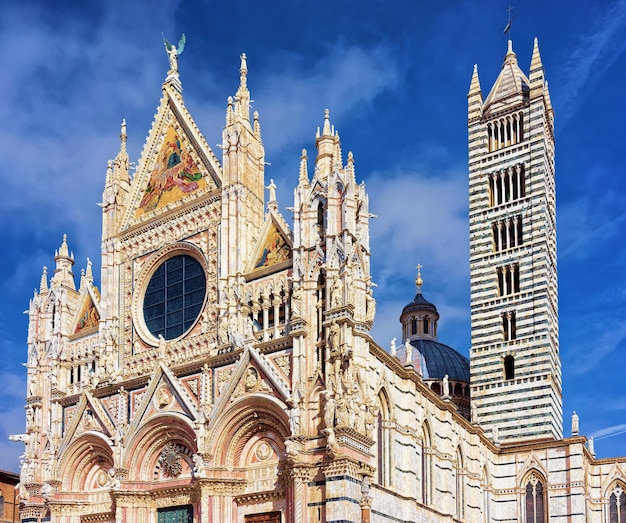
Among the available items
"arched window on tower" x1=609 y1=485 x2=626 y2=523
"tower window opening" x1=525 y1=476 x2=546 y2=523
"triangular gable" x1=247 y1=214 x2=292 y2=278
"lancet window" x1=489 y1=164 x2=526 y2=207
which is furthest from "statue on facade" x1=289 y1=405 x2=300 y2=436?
"lancet window" x1=489 y1=164 x2=526 y2=207

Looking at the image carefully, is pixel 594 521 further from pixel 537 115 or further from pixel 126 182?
pixel 126 182

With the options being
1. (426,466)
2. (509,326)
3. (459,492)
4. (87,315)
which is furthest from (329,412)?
(509,326)

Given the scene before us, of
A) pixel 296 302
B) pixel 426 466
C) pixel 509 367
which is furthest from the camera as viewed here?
pixel 509 367

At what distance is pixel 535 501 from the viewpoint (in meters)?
37.1

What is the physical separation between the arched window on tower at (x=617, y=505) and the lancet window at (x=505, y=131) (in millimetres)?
16906

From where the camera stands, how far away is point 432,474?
3077cm

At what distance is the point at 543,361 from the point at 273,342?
1729 cm

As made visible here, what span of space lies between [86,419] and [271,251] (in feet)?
30.0

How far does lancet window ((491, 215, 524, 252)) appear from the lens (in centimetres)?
4181

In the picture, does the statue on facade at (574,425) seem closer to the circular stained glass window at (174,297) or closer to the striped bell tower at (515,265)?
the striped bell tower at (515,265)

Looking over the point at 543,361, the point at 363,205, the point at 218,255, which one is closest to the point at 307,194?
the point at 363,205

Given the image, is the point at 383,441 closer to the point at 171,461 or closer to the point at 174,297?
the point at 171,461

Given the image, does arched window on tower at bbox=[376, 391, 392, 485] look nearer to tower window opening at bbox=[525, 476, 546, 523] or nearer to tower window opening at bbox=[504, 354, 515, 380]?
tower window opening at bbox=[525, 476, 546, 523]

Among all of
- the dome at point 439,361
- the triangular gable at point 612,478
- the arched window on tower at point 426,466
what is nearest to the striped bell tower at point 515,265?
the triangular gable at point 612,478
